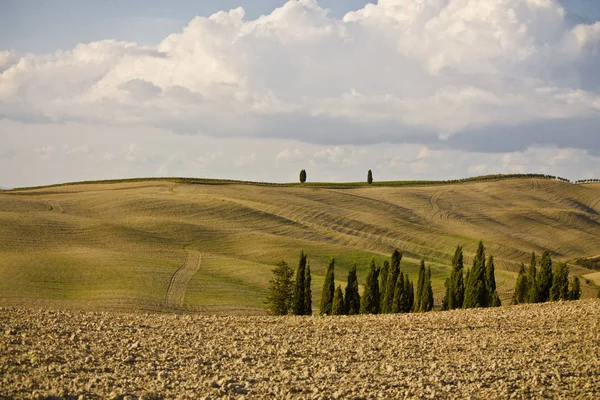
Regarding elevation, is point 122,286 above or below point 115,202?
below

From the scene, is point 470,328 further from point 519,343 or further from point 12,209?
point 12,209

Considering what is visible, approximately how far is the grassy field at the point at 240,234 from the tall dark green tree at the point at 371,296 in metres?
6.23

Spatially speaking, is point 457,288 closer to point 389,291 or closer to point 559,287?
point 389,291

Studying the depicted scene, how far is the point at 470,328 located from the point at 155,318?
1073 cm

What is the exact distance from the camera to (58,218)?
74.6 m

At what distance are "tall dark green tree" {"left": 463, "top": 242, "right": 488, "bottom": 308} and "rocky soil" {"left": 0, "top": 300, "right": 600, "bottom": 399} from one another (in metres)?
25.7

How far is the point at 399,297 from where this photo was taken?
5147cm

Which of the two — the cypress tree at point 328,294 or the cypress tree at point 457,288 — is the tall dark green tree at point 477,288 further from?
the cypress tree at point 328,294

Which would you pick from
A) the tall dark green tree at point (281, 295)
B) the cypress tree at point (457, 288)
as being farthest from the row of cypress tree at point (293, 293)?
the cypress tree at point (457, 288)

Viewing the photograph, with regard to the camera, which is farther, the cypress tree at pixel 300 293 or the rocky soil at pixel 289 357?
the cypress tree at pixel 300 293

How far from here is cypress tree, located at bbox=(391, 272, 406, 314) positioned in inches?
2013

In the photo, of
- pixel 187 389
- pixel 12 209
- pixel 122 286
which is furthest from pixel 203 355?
pixel 12 209

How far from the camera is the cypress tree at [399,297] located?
168ft

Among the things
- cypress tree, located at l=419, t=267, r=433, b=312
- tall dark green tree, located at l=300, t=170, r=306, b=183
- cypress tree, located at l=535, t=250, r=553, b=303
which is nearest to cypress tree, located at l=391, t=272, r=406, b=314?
cypress tree, located at l=419, t=267, r=433, b=312
